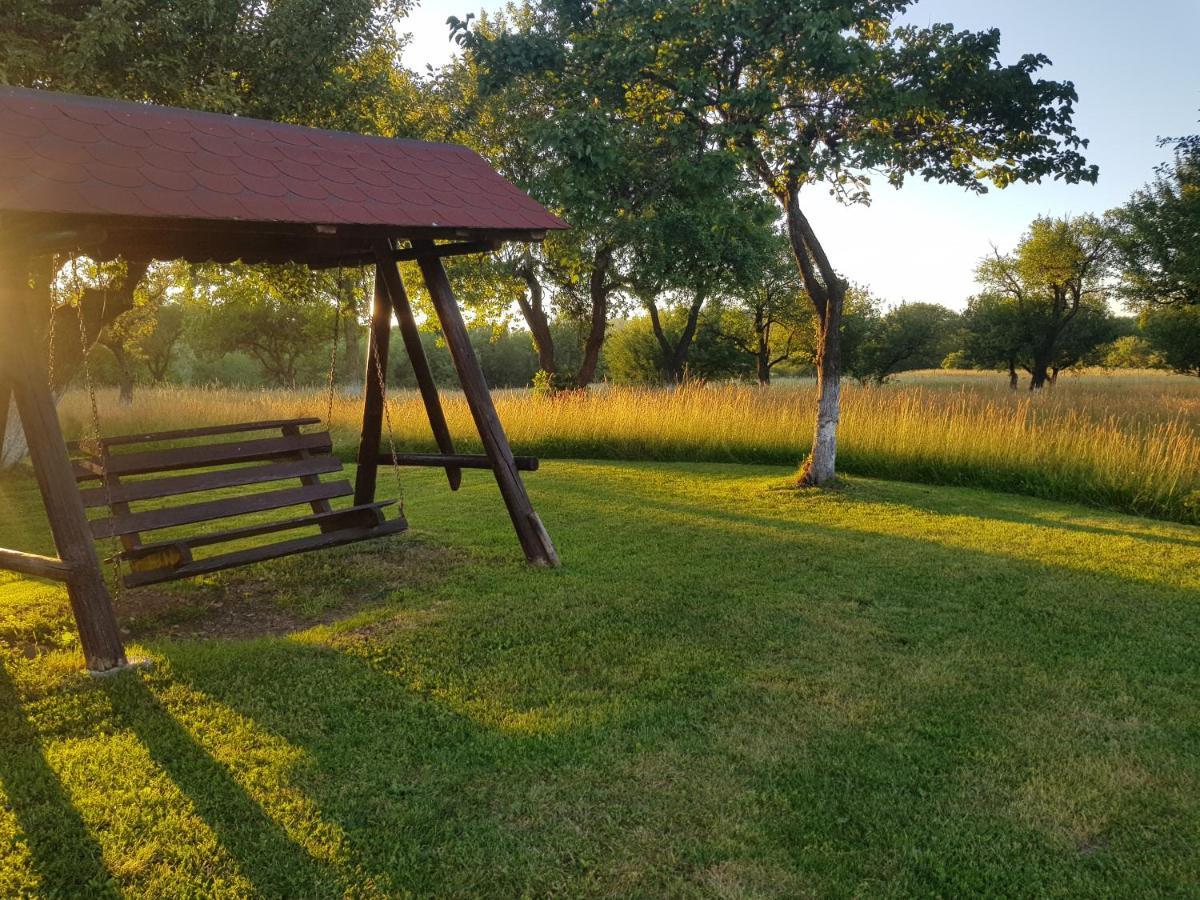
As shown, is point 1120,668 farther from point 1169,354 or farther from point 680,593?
point 1169,354

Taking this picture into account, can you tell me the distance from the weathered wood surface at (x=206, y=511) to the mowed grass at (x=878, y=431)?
7573mm

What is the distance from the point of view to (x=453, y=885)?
2.66m

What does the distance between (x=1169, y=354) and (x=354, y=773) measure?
37.7 m

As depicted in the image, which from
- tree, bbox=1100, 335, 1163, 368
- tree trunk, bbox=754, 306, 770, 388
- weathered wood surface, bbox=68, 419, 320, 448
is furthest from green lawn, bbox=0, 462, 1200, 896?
tree, bbox=1100, 335, 1163, 368

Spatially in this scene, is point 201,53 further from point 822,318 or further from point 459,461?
point 822,318

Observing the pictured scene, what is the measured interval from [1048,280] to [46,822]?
37174 millimetres

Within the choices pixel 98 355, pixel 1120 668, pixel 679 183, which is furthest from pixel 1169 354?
pixel 98 355

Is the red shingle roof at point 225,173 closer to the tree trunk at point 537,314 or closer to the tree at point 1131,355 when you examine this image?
the tree trunk at point 537,314

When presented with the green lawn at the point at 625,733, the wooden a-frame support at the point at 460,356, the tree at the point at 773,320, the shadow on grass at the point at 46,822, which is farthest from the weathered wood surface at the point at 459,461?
the tree at the point at 773,320

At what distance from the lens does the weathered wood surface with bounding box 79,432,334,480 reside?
5859 millimetres

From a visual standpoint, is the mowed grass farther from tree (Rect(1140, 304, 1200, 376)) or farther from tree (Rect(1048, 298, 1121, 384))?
tree (Rect(1048, 298, 1121, 384))

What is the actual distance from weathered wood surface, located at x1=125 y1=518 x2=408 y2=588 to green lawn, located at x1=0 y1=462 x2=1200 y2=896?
0.39m

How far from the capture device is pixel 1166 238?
20.9 metres

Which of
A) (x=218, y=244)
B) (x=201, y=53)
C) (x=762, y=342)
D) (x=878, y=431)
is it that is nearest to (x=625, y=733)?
(x=218, y=244)
